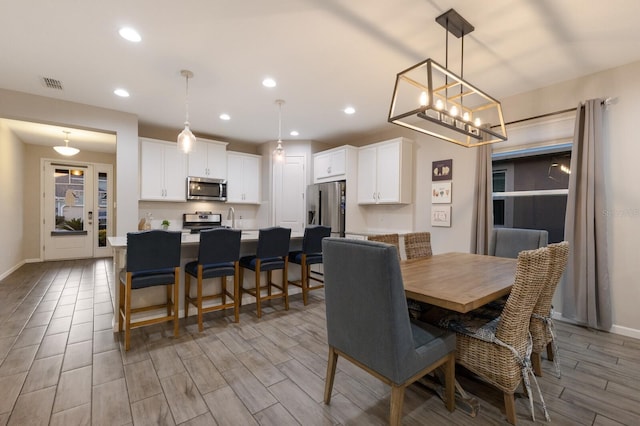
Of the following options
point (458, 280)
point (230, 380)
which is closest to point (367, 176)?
point (458, 280)

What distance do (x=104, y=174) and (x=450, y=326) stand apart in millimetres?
8156

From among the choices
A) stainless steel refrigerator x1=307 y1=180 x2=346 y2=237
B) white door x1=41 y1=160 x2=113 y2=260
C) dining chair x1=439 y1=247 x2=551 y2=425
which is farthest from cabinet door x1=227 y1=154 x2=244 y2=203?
dining chair x1=439 y1=247 x2=551 y2=425

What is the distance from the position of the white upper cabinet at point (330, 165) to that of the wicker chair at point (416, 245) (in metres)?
2.38

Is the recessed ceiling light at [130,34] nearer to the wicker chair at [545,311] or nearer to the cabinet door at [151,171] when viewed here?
the cabinet door at [151,171]

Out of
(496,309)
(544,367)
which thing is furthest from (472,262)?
(544,367)

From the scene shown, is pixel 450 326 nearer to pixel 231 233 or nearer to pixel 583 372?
pixel 583 372

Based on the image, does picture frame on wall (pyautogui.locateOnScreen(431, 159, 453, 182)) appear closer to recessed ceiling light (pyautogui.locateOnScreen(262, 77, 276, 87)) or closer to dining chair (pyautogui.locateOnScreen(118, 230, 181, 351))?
recessed ceiling light (pyautogui.locateOnScreen(262, 77, 276, 87))

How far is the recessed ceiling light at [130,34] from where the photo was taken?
2.28 meters

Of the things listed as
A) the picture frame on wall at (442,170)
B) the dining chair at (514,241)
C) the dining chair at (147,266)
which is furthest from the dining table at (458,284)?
the dining chair at (147,266)

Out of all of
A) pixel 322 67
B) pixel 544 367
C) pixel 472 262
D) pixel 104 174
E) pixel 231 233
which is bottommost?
pixel 544 367

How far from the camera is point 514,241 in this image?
3.05 metres

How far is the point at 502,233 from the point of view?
125 inches

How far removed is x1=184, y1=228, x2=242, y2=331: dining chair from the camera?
279cm

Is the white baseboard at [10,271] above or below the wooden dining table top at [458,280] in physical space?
below
